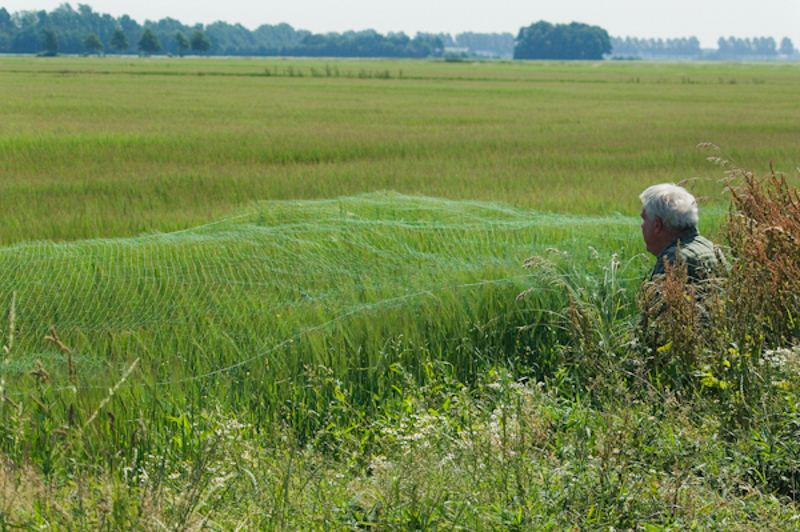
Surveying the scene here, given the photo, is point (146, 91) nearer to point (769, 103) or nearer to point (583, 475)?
point (769, 103)

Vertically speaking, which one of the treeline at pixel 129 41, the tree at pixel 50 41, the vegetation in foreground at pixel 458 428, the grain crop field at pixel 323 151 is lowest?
the vegetation in foreground at pixel 458 428

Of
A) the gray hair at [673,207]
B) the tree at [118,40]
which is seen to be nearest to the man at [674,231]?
the gray hair at [673,207]

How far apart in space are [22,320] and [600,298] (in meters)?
3.48

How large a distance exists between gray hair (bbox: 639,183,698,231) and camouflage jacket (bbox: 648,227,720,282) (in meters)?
0.07

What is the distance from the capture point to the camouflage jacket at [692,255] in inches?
161

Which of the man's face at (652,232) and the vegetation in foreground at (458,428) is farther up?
the man's face at (652,232)

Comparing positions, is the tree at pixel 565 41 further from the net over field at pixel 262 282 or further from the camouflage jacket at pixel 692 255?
the camouflage jacket at pixel 692 255

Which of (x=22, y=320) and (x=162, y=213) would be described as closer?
(x=22, y=320)

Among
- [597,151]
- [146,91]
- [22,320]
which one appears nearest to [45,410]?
[22,320]

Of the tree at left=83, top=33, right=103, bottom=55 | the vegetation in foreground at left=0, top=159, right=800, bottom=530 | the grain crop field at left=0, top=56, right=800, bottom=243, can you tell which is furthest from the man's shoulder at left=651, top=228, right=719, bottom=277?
the tree at left=83, top=33, right=103, bottom=55

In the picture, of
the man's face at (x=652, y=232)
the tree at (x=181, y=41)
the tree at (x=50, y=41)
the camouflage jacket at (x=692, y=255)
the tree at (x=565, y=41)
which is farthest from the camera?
the tree at (x=565, y=41)

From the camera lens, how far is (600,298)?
4.11 metres

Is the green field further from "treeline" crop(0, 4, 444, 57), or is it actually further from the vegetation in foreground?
"treeline" crop(0, 4, 444, 57)

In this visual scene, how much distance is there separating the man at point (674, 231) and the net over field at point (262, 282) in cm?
82
